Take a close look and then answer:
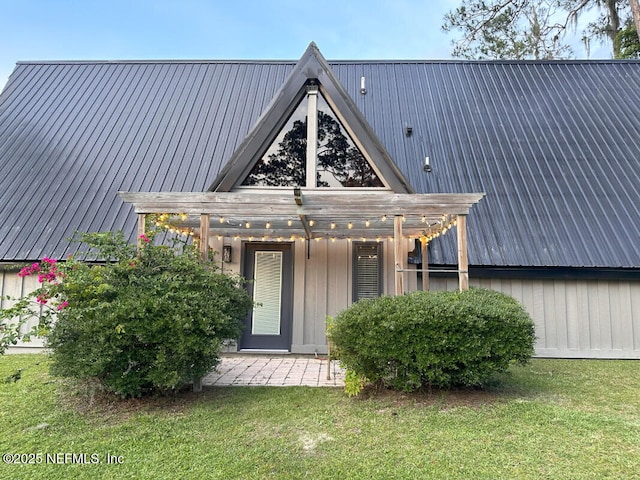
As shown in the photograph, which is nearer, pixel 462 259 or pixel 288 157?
pixel 462 259

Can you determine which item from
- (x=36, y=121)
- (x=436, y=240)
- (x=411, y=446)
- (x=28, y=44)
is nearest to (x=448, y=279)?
(x=436, y=240)

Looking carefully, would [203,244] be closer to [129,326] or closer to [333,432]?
[129,326]

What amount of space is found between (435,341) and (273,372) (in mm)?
2840

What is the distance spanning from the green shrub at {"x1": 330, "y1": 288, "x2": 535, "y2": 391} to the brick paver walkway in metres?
1.11

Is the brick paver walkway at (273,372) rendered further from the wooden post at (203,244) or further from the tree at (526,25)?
the tree at (526,25)

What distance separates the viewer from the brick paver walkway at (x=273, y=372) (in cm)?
538

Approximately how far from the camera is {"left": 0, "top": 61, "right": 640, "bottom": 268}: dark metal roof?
7703 millimetres

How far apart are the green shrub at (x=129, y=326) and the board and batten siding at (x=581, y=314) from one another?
5.29 metres

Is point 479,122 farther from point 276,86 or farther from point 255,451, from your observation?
point 255,451

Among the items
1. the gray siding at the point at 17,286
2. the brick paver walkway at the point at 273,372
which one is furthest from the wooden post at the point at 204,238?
the gray siding at the point at 17,286

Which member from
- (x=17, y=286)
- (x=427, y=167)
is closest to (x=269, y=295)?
(x=427, y=167)

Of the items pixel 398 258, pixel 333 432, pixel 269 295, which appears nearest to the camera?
pixel 333 432

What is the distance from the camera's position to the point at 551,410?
3957 millimetres

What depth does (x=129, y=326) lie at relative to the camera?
4.04 meters
